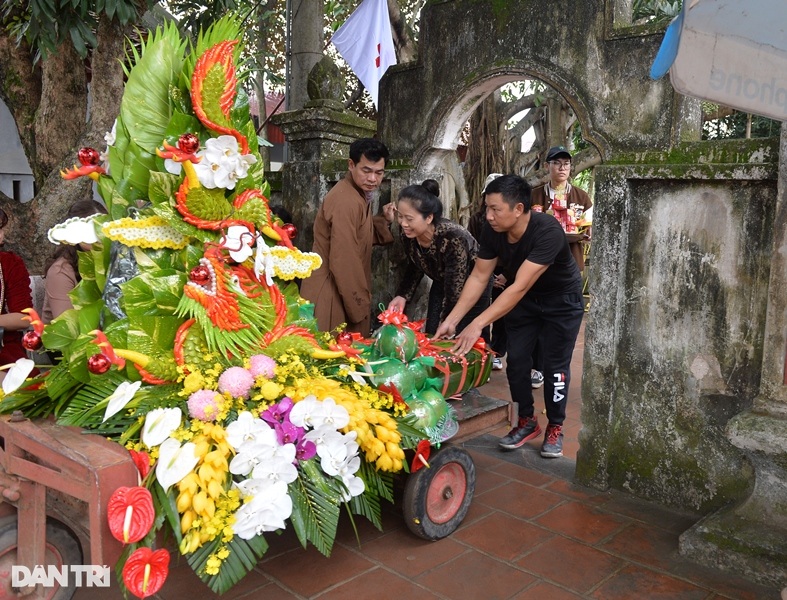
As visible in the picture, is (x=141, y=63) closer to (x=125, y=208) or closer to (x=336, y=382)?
(x=125, y=208)

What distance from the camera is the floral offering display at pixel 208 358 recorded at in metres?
2.27

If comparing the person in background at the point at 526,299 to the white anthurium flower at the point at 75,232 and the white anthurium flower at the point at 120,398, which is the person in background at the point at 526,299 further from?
the white anthurium flower at the point at 75,232

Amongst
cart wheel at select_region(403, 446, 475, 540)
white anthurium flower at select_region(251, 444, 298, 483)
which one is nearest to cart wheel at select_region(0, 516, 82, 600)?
white anthurium flower at select_region(251, 444, 298, 483)

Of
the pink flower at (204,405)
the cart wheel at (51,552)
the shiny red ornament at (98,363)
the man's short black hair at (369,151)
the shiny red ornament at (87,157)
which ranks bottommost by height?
the cart wheel at (51,552)

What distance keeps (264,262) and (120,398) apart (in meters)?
0.80

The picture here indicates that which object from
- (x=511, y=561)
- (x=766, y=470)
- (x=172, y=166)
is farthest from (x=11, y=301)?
(x=766, y=470)

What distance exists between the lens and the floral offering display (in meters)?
2.27

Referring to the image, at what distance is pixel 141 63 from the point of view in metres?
2.71

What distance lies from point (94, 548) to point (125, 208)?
1.36m

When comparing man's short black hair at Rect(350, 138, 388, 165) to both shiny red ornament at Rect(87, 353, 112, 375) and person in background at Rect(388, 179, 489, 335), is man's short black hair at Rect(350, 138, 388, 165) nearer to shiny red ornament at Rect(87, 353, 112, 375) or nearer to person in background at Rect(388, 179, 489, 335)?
person in background at Rect(388, 179, 489, 335)

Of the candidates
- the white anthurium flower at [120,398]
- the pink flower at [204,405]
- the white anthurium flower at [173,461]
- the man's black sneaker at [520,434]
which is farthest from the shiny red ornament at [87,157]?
the man's black sneaker at [520,434]

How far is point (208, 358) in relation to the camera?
8.45 feet

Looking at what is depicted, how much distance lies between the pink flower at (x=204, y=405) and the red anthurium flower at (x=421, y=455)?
933 millimetres

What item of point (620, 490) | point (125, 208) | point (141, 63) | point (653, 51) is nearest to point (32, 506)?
point (125, 208)
